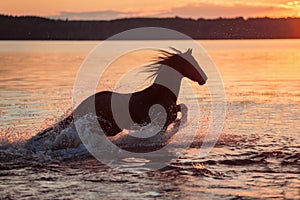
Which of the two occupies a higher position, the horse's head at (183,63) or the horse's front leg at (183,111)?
the horse's head at (183,63)

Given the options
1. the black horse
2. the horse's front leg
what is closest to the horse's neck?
the black horse

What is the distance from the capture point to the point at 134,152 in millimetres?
10484

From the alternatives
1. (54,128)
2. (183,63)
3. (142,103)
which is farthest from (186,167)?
(183,63)

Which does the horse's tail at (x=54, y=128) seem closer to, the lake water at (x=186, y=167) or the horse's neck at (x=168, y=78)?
the lake water at (x=186, y=167)

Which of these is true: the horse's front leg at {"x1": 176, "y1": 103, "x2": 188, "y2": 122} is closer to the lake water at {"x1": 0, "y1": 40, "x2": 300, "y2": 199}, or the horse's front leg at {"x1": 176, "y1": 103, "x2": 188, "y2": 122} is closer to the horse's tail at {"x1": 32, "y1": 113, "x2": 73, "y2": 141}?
the lake water at {"x1": 0, "y1": 40, "x2": 300, "y2": 199}

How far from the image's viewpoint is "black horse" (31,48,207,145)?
1085 centimetres

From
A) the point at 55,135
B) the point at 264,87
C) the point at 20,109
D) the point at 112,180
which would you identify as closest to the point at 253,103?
the point at 264,87

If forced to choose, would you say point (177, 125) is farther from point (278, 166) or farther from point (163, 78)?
point (278, 166)

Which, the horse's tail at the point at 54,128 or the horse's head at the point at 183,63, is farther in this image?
the horse's head at the point at 183,63

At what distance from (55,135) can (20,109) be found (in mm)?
5289

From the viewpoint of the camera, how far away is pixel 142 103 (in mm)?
11211

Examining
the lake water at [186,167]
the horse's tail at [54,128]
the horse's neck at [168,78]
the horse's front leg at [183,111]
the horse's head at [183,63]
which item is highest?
the horse's head at [183,63]

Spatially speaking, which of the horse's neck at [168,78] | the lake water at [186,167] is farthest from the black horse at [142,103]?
the lake water at [186,167]

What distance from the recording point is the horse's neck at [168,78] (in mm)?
11441
